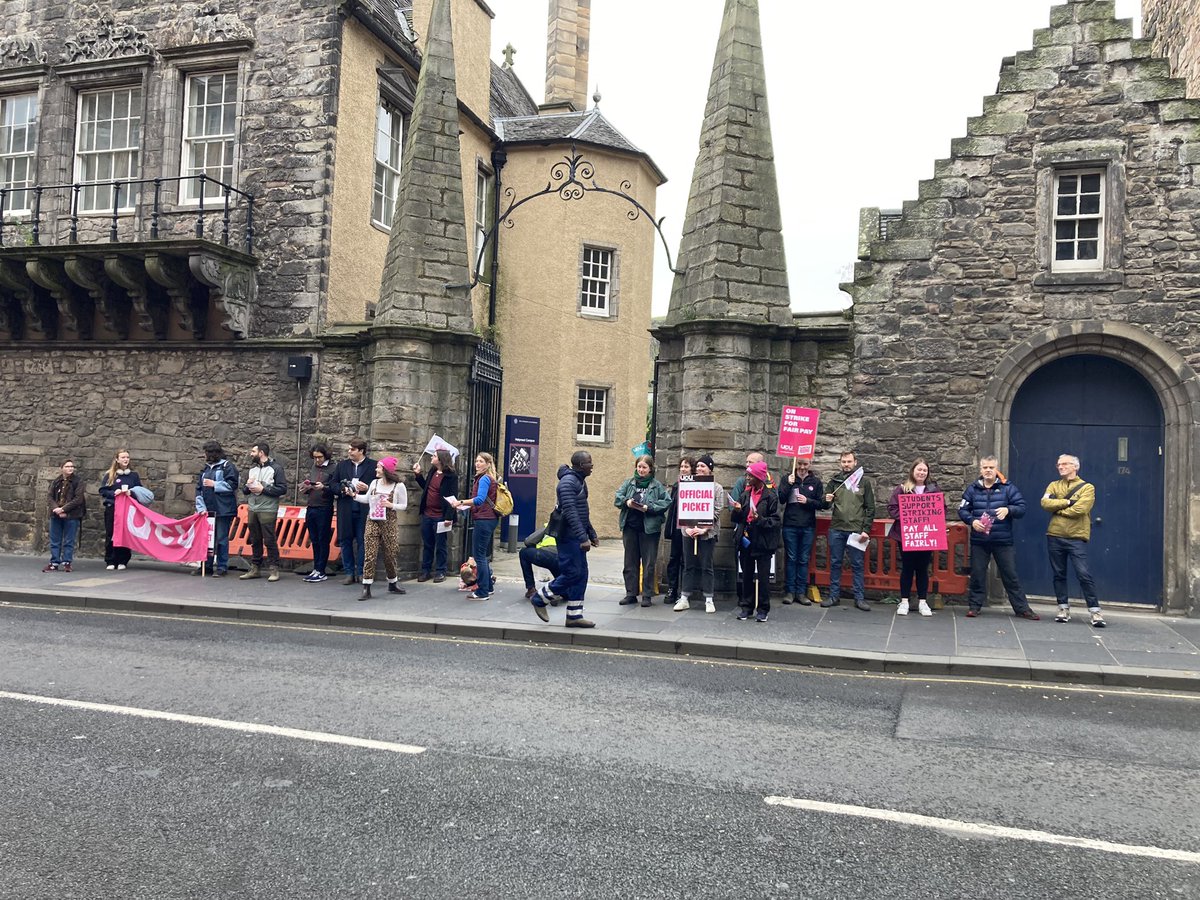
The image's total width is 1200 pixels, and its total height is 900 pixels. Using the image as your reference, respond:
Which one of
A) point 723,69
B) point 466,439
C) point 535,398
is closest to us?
point 723,69

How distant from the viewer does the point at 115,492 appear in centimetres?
1392

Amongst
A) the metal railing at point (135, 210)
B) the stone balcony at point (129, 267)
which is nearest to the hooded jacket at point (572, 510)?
the stone balcony at point (129, 267)

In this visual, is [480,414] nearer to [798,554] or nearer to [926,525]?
[798,554]

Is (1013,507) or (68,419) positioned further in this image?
(68,419)

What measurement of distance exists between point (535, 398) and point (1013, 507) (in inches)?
500

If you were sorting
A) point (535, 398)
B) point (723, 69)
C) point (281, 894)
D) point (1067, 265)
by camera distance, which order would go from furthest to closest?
1. point (535, 398)
2. point (723, 69)
3. point (1067, 265)
4. point (281, 894)

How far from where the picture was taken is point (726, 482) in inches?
469

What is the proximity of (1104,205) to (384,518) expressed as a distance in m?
10.1

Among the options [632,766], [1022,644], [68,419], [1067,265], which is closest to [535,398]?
[68,419]

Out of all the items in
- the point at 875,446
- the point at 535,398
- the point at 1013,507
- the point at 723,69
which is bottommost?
the point at 1013,507

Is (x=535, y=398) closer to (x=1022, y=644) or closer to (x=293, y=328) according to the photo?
(x=293, y=328)

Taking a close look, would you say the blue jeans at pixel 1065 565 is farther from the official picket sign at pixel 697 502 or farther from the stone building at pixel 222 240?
the stone building at pixel 222 240

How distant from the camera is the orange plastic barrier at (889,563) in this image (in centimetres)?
1151

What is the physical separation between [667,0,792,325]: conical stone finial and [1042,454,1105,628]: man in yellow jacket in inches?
156
